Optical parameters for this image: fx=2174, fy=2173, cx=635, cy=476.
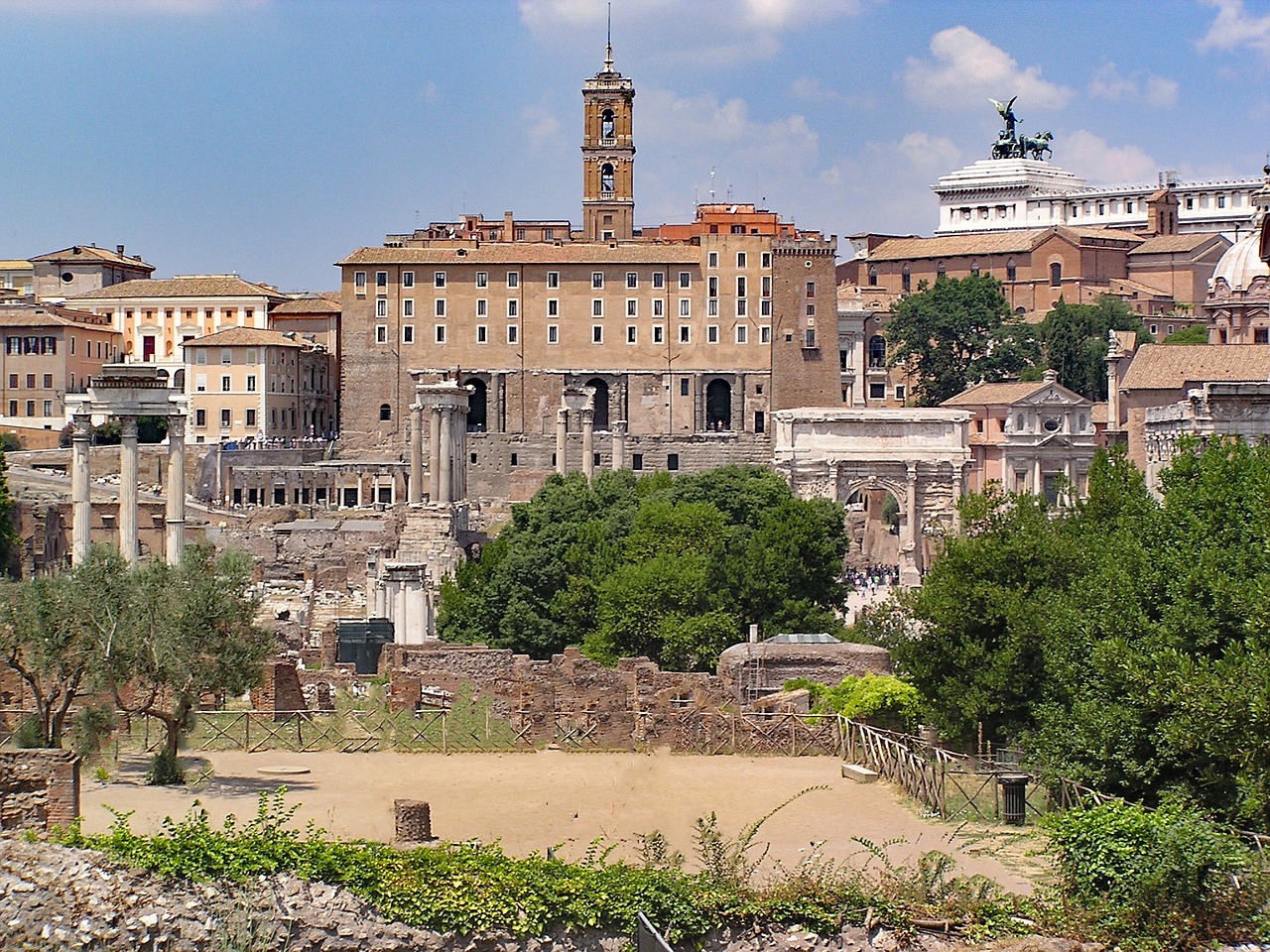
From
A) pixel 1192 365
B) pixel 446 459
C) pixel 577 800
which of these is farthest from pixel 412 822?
pixel 1192 365

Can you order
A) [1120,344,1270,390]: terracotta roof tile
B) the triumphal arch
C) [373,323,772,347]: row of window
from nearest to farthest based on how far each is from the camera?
[1120,344,1270,390]: terracotta roof tile < the triumphal arch < [373,323,772,347]: row of window

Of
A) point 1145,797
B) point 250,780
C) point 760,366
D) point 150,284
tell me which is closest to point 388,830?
point 250,780

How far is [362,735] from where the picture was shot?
2677 centimetres

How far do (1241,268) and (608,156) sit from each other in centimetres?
2707

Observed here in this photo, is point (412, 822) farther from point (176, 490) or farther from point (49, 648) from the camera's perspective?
point (176, 490)

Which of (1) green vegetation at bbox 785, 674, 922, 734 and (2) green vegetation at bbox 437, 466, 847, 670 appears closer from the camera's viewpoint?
(1) green vegetation at bbox 785, 674, 922, 734

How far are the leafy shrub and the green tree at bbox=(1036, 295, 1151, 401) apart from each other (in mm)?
74721

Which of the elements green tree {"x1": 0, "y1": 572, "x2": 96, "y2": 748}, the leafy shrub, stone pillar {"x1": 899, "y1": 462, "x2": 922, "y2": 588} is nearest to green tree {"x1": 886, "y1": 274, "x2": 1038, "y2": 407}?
stone pillar {"x1": 899, "y1": 462, "x2": 922, "y2": 588}

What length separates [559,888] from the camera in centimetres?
1778

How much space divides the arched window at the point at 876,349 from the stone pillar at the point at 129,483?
180 ft

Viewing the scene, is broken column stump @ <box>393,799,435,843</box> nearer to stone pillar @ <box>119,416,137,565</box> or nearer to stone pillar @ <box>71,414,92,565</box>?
stone pillar @ <box>119,416,137,565</box>

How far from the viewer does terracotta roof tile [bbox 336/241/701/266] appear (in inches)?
3346

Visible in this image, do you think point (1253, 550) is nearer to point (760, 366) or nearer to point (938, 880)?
point (938, 880)

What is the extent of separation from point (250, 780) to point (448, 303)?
204 ft
